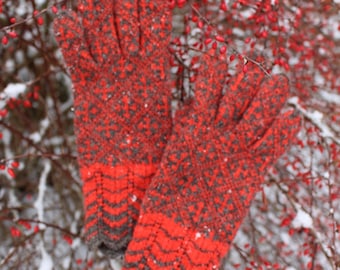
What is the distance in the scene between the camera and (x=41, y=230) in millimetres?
2168

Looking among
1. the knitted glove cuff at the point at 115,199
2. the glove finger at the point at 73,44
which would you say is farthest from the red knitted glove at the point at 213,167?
the glove finger at the point at 73,44

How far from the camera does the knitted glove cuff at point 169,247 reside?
1519mm

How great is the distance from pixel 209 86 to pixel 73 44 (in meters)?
0.49

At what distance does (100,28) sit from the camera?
1579mm

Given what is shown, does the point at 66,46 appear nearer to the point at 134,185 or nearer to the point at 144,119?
the point at 144,119

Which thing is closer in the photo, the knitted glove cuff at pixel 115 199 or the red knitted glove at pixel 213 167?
the red knitted glove at pixel 213 167

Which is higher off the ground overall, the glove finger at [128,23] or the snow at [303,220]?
the glove finger at [128,23]

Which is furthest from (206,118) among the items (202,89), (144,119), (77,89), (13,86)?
(13,86)

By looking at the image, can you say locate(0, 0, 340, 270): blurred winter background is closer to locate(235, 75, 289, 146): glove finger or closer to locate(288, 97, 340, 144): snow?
locate(288, 97, 340, 144): snow

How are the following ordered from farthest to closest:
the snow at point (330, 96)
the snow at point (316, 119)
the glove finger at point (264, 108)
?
the snow at point (330, 96)
the snow at point (316, 119)
the glove finger at point (264, 108)

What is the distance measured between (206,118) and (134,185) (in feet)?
1.19

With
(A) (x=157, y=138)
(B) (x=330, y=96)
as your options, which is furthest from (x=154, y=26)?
(B) (x=330, y=96)

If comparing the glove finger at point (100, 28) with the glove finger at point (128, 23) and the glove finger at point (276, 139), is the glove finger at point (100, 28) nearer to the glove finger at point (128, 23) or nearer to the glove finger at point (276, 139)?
the glove finger at point (128, 23)

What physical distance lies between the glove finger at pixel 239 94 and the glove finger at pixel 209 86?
27 millimetres
